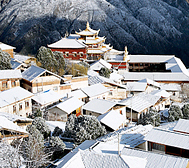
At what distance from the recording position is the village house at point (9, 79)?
19.9 m

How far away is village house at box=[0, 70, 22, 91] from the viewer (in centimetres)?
1993

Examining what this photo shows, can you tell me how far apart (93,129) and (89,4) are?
235 feet

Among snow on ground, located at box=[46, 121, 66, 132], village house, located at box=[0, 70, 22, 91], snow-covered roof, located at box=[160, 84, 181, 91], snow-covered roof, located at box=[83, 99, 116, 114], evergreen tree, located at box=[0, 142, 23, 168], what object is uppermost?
village house, located at box=[0, 70, 22, 91]

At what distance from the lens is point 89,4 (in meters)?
82.1

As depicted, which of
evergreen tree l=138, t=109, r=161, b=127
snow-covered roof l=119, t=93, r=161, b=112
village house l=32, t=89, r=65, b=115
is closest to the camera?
evergreen tree l=138, t=109, r=161, b=127

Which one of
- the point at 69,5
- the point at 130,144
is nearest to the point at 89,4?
the point at 69,5

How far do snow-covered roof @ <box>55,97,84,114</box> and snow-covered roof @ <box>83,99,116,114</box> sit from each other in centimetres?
58

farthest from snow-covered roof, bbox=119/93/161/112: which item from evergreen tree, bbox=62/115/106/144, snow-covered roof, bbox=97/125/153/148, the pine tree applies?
the pine tree

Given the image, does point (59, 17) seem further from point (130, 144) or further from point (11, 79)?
point (130, 144)

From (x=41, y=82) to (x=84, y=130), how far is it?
8.82 m

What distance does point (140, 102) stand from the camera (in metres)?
22.5

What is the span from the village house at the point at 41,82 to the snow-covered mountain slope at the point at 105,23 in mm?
49449

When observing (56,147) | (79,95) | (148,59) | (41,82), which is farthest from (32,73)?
(148,59)

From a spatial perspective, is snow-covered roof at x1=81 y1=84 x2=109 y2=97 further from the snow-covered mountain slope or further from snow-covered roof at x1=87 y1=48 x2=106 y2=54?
the snow-covered mountain slope
